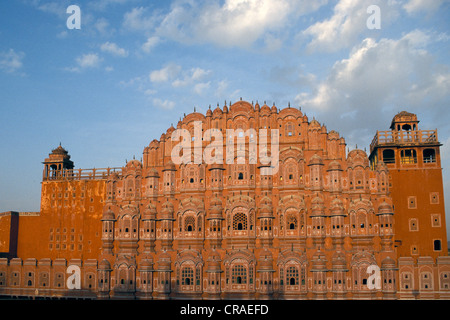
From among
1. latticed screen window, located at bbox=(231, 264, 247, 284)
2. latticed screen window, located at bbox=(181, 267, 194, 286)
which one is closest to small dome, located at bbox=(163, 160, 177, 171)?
latticed screen window, located at bbox=(181, 267, 194, 286)

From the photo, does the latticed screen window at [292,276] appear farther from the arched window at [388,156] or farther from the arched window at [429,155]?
the arched window at [429,155]

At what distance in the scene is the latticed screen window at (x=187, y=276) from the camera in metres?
53.7

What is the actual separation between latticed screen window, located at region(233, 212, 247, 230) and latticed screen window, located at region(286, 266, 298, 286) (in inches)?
280

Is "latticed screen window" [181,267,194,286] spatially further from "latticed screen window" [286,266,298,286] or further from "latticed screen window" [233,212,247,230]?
"latticed screen window" [286,266,298,286]

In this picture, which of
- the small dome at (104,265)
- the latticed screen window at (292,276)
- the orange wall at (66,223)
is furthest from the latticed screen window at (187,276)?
the orange wall at (66,223)

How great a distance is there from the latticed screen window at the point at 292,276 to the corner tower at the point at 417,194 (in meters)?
12.6

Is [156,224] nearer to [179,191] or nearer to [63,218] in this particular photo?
[179,191]

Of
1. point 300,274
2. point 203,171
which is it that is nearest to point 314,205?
point 300,274

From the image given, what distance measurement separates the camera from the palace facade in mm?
51781

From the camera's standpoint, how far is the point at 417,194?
55281 millimetres

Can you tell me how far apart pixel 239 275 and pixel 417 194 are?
23.3 m

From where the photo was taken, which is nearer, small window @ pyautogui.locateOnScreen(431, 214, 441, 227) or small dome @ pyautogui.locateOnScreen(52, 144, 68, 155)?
small window @ pyautogui.locateOnScreen(431, 214, 441, 227)

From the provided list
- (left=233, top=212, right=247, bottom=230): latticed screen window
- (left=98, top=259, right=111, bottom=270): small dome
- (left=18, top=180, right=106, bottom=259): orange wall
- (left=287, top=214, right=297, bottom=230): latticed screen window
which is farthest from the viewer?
(left=18, top=180, right=106, bottom=259): orange wall

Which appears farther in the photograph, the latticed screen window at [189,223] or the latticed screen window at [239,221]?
the latticed screen window at [189,223]
